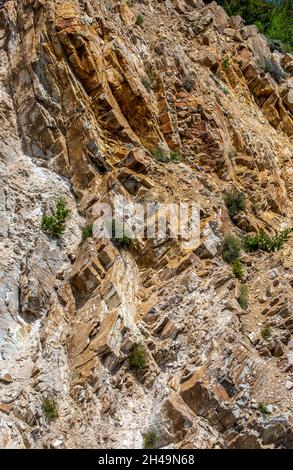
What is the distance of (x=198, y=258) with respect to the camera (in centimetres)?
1422

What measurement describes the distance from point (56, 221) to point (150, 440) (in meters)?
6.06

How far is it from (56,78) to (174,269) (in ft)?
22.4

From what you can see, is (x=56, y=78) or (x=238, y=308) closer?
(x=238, y=308)

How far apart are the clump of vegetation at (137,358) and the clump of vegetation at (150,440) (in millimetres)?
1483

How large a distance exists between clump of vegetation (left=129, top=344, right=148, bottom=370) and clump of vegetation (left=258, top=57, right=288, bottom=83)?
16.5 metres

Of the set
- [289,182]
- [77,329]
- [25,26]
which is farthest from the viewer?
[289,182]

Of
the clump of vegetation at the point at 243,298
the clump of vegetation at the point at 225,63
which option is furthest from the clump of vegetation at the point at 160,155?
the clump of vegetation at the point at 225,63

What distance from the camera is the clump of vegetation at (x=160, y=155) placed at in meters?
16.8

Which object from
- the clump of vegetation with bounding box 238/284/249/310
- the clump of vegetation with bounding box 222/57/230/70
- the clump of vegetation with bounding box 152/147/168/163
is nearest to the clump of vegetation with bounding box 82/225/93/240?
the clump of vegetation with bounding box 152/147/168/163

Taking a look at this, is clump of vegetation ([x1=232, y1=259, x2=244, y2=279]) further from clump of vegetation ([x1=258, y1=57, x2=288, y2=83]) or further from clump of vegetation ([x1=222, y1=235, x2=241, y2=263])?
clump of vegetation ([x1=258, y1=57, x2=288, y2=83])

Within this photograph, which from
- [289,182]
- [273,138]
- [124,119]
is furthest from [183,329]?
[273,138]

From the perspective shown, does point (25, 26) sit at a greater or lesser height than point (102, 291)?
greater

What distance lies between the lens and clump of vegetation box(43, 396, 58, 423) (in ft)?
36.4
